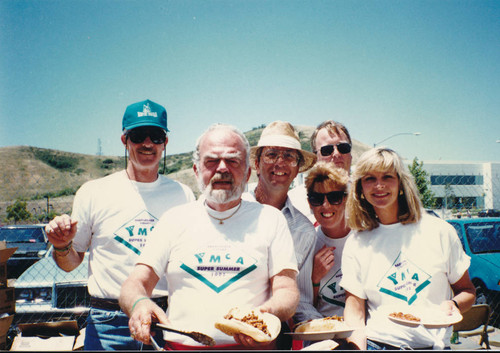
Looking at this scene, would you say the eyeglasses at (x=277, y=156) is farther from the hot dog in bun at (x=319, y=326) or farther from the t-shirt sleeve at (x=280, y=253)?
the hot dog in bun at (x=319, y=326)

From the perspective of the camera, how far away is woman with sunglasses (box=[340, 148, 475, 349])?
2047 mm

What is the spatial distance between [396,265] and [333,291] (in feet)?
1.93

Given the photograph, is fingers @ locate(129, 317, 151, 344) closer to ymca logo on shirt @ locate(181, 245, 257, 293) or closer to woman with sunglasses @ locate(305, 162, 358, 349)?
ymca logo on shirt @ locate(181, 245, 257, 293)

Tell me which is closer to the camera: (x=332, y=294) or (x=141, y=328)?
(x=141, y=328)

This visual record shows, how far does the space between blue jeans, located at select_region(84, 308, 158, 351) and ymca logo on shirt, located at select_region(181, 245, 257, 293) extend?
0.90 meters

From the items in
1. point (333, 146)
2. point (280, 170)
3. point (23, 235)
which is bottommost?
point (23, 235)

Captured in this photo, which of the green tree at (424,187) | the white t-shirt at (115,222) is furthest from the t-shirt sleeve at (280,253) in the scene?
the green tree at (424,187)

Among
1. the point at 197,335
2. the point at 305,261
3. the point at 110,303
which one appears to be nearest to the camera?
Answer: the point at 197,335

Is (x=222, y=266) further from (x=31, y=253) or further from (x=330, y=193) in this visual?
(x=31, y=253)

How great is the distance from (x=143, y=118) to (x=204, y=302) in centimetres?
155

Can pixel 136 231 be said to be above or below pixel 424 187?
above

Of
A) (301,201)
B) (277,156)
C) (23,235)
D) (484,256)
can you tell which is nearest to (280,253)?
(277,156)

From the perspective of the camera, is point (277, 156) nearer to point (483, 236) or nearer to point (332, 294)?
point (332, 294)

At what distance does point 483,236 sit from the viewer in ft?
20.8
